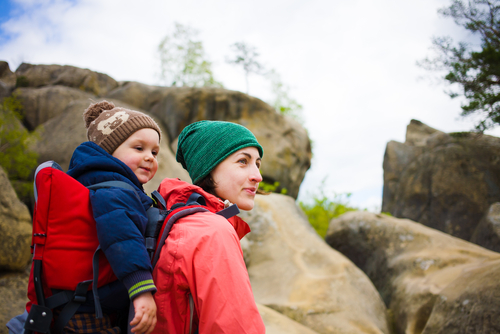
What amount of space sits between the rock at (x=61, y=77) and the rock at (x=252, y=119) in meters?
4.05

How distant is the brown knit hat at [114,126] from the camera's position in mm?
1753

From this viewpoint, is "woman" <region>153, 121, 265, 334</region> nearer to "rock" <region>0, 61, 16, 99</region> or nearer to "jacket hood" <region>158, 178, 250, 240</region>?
"jacket hood" <region>158, 178, 250, 240</region>

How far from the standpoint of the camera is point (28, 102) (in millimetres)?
12727

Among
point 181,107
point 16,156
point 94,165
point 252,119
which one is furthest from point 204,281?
point 252,119

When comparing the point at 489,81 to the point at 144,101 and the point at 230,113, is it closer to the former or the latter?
the point at 230,113

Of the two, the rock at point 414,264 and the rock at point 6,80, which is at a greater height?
the rock at point 6,80

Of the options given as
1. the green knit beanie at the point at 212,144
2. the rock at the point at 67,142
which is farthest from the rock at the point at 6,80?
the green knit beanie at the point at 212,144

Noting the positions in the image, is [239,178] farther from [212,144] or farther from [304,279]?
[304,279]

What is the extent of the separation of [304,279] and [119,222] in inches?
156

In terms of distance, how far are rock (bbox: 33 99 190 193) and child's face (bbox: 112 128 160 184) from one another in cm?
492

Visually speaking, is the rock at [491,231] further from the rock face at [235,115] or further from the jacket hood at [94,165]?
the rock face at [235,115]

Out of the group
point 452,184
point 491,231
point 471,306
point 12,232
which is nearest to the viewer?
point 471,306

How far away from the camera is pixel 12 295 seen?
3838 mm

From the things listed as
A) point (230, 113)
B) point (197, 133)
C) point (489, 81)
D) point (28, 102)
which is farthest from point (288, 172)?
point (197, 133)
